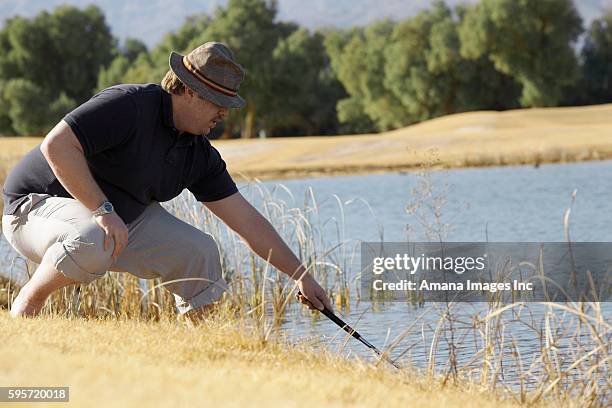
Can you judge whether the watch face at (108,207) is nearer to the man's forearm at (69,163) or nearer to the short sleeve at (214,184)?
the man's forearm at (69,163)

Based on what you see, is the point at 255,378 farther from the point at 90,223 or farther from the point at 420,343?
the point at 420,343

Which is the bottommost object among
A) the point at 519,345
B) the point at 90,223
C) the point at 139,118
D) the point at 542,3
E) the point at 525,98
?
the point at 519,345

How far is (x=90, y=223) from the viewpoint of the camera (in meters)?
4.12

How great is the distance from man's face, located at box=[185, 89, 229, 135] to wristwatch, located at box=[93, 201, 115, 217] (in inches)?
18.4

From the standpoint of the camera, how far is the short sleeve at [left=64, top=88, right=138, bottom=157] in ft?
13.1

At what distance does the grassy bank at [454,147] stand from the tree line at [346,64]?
528 cm

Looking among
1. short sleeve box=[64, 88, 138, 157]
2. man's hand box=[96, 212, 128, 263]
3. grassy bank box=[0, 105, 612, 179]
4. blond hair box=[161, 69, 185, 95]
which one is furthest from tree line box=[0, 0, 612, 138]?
man's hand box=[96, 212, 128, 263]

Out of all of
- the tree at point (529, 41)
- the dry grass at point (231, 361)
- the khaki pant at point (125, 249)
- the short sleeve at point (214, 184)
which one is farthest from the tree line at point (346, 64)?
the khaki pant at point (125, 249)

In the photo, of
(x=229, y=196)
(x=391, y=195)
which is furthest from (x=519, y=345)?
(x=391, y=195)

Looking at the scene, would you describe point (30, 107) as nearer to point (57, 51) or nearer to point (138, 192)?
point (57, 51)

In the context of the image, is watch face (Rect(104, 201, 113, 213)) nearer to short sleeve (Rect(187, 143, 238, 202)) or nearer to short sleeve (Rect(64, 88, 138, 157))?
short sleeve (Rect(64, 88, 138, 157))

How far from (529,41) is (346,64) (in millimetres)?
9623

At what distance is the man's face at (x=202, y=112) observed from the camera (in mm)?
4238

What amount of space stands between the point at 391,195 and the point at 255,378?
45.5ft
